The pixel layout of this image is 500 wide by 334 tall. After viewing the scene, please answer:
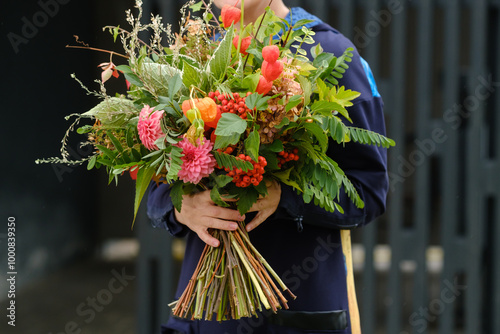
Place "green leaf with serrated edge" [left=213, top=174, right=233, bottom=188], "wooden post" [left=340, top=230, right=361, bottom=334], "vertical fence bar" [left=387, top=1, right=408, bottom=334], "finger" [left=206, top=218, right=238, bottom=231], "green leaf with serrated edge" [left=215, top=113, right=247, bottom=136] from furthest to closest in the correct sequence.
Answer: "vertical fence bar" [left=387, top=1, right=408, bottom=334]
"wooden post" [left=340, top=230, right=361, bottom=334]
"finger" [left=206, top=218, right=238, bottom=231]
"green leaf with serrated edge" [left=213, top=174, right=233, bottom=188]
"green leaf with serrated edge" [left=215, top=113, right=247, bottom=136]

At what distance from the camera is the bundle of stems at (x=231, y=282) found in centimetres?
125

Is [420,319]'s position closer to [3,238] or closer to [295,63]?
[295,63]

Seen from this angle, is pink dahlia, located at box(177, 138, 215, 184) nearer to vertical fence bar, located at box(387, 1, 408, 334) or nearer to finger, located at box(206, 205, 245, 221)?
finger, located at box(206, 205, 245, 221)

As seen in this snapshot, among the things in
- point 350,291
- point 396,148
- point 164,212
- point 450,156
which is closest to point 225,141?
point 164,212

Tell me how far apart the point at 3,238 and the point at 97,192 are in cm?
251

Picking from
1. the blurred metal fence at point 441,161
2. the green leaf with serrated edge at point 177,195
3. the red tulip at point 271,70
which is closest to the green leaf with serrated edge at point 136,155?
the green leaf with serrated edge at point 177,195

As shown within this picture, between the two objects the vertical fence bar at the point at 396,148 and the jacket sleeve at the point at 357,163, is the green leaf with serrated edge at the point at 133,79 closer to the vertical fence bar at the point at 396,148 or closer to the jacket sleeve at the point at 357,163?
the jacket sleeve at the point at 357,163

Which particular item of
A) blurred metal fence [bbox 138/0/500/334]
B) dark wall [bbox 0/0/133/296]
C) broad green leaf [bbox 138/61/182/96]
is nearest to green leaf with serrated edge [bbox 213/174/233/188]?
broad green leaf [bbox 138/61/182/96]

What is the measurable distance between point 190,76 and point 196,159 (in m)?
0.18

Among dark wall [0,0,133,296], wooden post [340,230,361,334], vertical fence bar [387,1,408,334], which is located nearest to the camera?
wooden post [340,230,361,334]

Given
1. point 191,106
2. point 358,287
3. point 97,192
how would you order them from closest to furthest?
point 191,106, point 358,287, point 97,192

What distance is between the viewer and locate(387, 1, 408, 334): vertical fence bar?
3.11m

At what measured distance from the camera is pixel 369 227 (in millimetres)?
3100

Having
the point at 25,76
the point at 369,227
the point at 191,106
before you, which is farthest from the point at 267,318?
the point at 25,76
